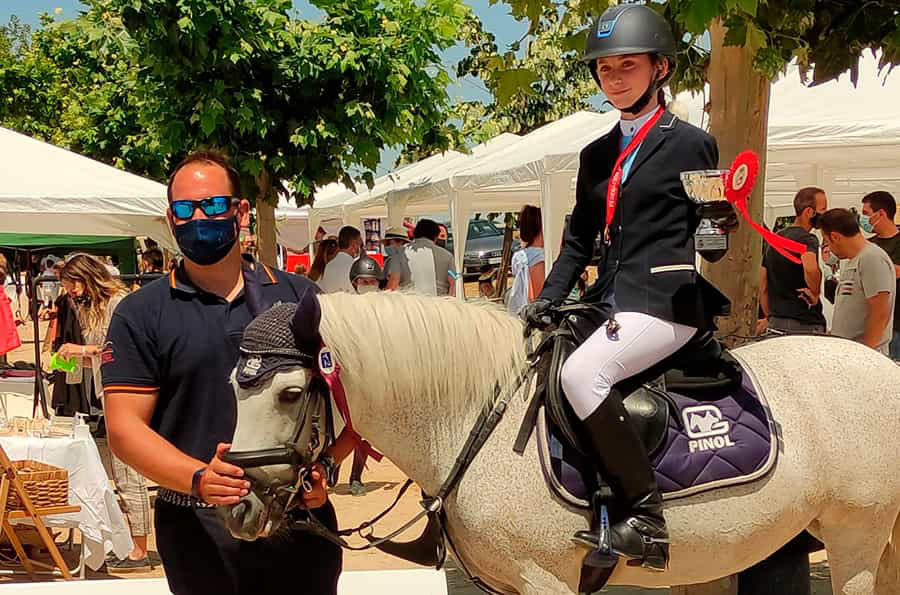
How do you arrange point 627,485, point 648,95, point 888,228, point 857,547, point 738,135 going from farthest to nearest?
1. point 888,228
2. point 738,135
3. point 857,547
4. point 648,95
5. point 627,485

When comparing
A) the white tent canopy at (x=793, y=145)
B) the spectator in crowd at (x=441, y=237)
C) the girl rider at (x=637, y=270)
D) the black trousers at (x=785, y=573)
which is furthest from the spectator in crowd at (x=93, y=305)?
the girl rider at (x=637, y=270)

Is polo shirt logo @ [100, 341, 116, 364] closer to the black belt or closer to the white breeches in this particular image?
the black belt

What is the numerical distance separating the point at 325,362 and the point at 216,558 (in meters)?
0.70

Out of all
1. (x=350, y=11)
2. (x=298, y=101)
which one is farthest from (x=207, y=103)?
(x=350, y=11)

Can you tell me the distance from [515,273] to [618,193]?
545 centimetres

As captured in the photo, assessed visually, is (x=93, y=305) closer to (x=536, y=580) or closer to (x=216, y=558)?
(x=216, y=558)

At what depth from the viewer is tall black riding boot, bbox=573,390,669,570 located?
9.41 ft

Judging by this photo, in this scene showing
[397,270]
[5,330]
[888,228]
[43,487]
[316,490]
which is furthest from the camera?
[5,330]

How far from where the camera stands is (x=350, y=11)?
9945mm

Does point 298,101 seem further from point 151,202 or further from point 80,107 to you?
point 80,107

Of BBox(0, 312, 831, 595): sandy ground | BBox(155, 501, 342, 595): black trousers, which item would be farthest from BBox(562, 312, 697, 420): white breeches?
BBox(0, 312, 831, 595): sandy ground

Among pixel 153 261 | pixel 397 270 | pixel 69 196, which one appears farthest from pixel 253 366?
pixel 153 261

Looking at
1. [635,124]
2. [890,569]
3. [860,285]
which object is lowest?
[890,569]

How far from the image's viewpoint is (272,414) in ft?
8.51
